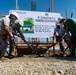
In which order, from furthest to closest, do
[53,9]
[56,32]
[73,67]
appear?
1. [53,9]
2. [56,32]
3. [73,67]

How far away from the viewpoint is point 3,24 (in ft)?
24.9

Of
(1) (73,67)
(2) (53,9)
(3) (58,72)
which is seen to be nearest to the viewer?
(3) (58,72)

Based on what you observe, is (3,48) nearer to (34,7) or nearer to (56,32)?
(56,32)

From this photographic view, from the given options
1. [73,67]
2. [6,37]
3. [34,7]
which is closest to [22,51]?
[6,37]

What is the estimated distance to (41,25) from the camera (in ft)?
33.9

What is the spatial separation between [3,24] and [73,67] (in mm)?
2602

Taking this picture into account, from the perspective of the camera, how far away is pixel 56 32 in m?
9.91

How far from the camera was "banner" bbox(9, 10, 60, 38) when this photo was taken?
1025cm

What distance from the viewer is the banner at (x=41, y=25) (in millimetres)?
10250

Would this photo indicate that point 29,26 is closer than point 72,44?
No

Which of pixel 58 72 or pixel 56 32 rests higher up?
pixel 56 32

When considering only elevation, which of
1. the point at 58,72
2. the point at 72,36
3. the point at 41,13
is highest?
the point at 41,13

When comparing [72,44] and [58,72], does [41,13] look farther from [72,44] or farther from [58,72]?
[58,72]

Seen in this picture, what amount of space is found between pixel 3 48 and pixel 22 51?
122 cm
